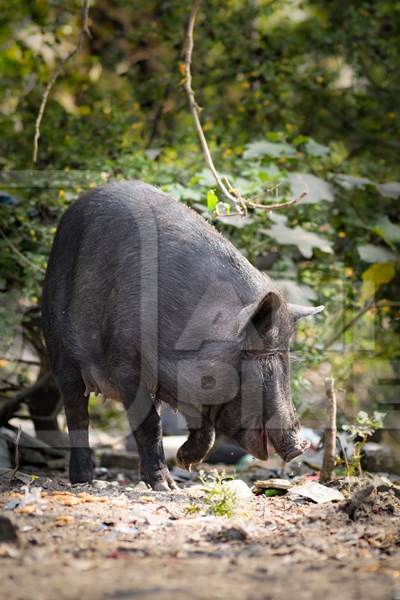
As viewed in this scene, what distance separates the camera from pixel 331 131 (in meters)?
10.4

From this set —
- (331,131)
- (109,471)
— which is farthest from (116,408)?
(331,131)

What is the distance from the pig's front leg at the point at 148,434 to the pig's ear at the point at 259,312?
0.78 m

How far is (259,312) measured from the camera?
17.2ft

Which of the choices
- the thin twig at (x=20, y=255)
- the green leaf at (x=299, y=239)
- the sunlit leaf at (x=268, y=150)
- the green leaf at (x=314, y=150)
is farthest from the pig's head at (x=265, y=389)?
the green leaf at (x=314, y=150)

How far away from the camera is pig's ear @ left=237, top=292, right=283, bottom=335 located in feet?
16.8

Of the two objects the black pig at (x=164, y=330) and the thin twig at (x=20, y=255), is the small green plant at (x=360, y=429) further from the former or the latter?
the thin twig at (x=20, y=255)

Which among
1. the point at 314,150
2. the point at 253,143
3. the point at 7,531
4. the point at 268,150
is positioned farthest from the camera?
the point at 253,143

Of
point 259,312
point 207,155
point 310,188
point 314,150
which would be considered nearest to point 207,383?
point 259,312

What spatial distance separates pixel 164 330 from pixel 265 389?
662mm

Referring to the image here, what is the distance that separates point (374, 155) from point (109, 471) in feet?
15.4

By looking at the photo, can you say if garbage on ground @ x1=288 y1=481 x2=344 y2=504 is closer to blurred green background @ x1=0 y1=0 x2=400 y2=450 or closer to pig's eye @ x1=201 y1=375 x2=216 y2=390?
pig's eye @ x1=201 y1=375 x2=216 y2=390

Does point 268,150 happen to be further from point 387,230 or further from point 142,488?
point 142,488

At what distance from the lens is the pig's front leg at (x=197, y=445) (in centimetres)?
567

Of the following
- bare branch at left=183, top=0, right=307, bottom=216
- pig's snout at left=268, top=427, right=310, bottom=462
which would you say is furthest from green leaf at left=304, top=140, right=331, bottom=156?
pig's snout at left=268, top=427, right=310, bottom=462
